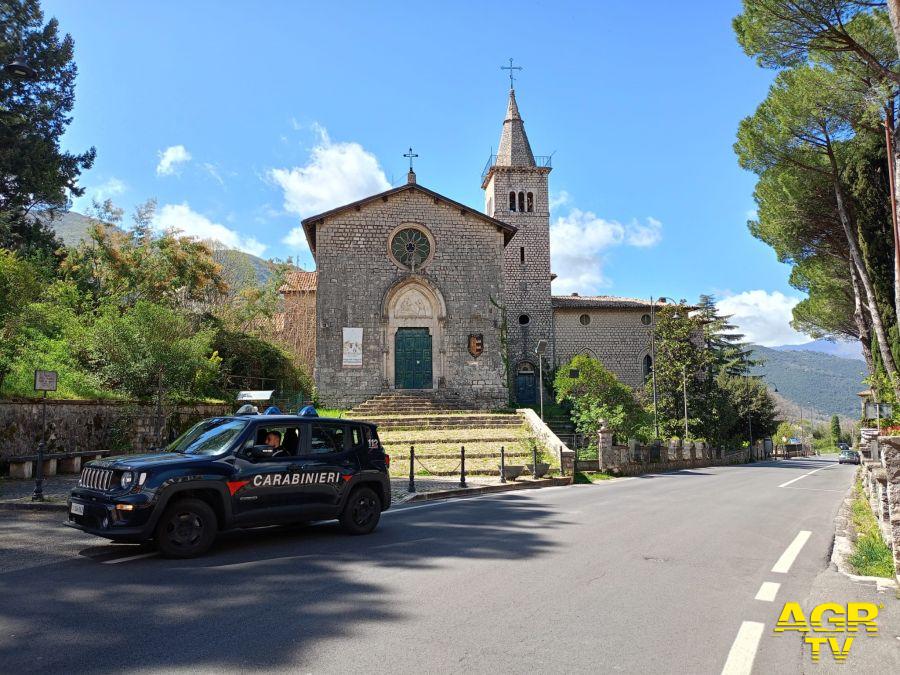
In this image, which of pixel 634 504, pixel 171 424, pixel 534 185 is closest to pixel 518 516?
pixel 634 504

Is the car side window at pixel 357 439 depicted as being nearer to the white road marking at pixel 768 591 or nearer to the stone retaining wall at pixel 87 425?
the white road marking at pixel 768 591

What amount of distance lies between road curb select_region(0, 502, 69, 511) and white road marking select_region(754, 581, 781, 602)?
9546 mm

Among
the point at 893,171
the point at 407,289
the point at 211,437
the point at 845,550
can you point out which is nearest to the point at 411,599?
the point at 211,437

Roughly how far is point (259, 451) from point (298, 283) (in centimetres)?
3268

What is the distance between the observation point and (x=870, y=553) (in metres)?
7.18

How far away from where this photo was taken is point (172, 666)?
377 cm

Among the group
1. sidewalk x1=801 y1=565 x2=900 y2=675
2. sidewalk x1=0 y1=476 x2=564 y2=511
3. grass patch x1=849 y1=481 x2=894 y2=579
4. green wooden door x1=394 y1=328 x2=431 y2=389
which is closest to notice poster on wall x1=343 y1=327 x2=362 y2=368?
green wooden door x1=394 y1=328 x2=431 y2=389

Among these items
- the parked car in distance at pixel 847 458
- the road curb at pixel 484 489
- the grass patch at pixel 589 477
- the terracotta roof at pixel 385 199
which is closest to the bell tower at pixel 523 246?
the terracotta roof at pixel 385 199

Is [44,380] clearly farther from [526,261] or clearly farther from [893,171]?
[526,261]

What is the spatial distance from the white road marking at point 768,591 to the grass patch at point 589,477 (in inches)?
471

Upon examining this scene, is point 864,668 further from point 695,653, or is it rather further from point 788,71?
point 788,71

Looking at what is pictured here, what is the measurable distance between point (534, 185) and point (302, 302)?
1687cm

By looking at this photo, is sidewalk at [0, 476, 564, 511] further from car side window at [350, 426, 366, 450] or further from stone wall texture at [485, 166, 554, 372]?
stone wall texture at [485, 166, 554, 372]

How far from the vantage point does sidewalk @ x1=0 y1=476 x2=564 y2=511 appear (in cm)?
983
